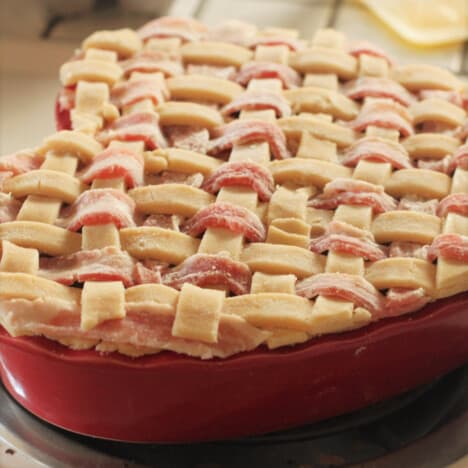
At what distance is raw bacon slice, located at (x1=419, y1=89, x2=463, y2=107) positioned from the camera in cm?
116

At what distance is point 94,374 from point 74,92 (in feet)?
1.49

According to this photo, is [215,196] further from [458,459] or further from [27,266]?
[458,459]

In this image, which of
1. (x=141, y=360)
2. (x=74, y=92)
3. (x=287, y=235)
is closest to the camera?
(x=141, y=360)

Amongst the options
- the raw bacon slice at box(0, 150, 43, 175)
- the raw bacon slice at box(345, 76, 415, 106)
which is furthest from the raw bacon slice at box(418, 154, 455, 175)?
the raw bacon slice at box(0, 150, 43, 175)

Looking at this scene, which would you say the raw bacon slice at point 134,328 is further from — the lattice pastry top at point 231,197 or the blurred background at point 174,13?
the blurred background at point 174,13

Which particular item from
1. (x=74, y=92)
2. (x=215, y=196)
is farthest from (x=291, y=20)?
(x=215, y=196)

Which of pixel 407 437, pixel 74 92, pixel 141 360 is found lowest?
A: pixel 407 437

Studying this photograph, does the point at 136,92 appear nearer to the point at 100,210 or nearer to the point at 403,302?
the point at 100,210

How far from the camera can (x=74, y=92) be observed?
3.81 ft

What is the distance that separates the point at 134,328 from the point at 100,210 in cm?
15

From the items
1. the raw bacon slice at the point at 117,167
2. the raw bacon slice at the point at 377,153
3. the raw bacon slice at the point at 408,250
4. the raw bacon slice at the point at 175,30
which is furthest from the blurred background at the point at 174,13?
the raw bacon slice at the point at 408,250

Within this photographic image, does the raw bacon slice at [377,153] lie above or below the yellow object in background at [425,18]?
above

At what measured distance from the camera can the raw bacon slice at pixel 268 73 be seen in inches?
46.3

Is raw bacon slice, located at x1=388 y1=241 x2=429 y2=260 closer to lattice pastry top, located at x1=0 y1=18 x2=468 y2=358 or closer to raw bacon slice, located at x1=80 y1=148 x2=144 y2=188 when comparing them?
lattice pastry top, located at x1=0 y1=18 x2=468 y2=358
